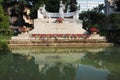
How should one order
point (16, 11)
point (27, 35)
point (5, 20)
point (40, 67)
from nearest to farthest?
point (40, 67), point (5, 20), point (27, 35), point (16, 11)

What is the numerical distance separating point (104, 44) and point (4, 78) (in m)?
14.6

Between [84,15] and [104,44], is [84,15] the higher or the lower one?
the higher one

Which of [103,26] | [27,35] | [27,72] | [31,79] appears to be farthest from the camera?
[103,26]

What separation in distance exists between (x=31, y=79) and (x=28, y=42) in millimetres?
13269

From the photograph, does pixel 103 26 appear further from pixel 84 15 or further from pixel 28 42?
pixel 28 42

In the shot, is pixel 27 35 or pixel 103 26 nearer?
pixel 27 35

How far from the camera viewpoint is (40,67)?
37.8 feet

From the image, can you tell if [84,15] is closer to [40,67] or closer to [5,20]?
[5,20]

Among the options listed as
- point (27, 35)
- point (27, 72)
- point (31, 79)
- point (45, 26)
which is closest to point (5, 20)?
point (27, 35)

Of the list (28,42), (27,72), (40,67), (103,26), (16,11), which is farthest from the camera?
(103,26)

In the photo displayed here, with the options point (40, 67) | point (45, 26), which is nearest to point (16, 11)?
point (45, 26)

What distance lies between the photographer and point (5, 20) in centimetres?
1895

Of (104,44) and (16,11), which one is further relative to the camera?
(16,11)

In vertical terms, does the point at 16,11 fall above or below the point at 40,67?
above
